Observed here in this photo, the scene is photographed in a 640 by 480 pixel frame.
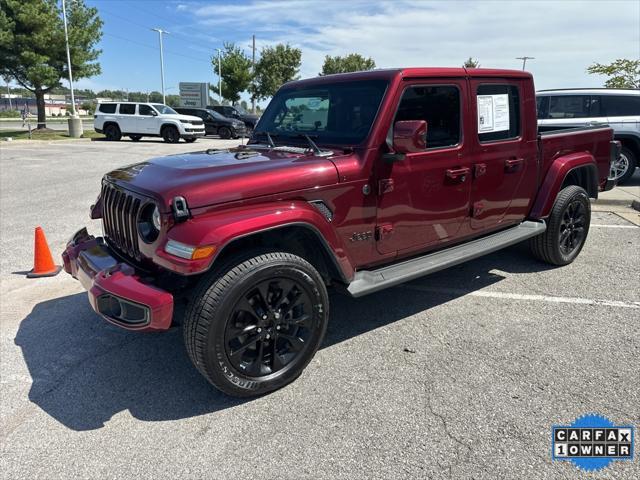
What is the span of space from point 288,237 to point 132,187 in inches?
40.7

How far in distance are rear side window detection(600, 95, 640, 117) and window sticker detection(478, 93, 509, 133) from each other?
6912mm

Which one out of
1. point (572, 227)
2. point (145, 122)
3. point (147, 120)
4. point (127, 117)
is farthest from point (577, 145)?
point (127, 117)

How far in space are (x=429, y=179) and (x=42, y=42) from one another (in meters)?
25.3

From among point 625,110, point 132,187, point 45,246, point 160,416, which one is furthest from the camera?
point 625,110

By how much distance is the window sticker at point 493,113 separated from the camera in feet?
13.1

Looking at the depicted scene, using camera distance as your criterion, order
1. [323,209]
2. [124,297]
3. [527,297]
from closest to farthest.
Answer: [124,297]
[323,209]
[527,297]

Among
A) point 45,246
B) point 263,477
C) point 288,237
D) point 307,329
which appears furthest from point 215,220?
point 45,246

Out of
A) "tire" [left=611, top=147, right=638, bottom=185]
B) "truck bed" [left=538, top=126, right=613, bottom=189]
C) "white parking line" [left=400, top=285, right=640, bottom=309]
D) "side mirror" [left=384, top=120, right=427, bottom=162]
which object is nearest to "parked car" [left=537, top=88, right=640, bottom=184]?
"tire" [left=611, top=147, right=638, bottom=185]

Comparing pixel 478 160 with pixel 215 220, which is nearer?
pixel 215 220

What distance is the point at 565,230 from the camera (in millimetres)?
5008

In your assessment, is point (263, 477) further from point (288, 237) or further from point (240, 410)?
point (288, 237)

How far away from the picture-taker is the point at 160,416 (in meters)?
2.76

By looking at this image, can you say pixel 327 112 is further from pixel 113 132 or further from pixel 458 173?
pixel 113 132

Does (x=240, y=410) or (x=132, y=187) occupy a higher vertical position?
(x=132, y=187)
